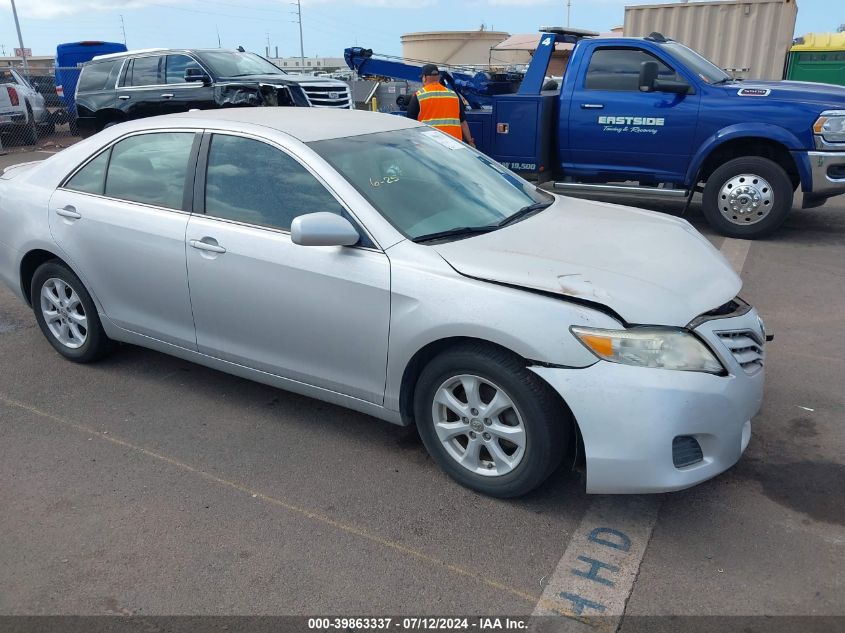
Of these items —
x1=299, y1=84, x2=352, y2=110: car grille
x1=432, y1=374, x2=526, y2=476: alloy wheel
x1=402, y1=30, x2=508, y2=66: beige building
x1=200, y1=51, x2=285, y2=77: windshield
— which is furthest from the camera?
x1=402, y1=30, x2=508, y2=66: beige building

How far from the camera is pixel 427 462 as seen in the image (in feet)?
11.9

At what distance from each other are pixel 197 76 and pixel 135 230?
874 cm

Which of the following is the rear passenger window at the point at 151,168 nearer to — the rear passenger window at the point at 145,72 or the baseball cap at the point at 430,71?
the baseball cap at the point at 430,71

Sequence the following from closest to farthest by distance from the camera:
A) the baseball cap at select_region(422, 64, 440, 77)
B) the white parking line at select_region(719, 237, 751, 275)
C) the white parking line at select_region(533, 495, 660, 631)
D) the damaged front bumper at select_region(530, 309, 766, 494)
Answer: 1. the white parking line at select_region(533, 495, 660, 631)
2. the damaged front bumper at select_region(530, 309, 766, 494)
3. the white parking line at select_region(719, 237, 751, 275)
4. the baseball cap at select_region(422, 64, 440, 77)

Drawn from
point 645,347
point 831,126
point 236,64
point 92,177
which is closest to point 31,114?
point 236,64

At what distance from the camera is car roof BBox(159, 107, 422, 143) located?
3852 millimetres

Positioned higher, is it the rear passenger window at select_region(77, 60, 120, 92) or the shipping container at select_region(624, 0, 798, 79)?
the shipping container at select_region(624, 0, 798, 79)

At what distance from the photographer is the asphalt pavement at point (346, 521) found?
2.71 meters

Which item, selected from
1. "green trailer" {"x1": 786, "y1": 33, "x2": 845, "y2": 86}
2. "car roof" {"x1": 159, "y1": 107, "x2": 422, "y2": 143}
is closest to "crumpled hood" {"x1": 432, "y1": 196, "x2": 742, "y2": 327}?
"car roof" {"x1": 159, "y1": 107, "x2": 422, "y2": 143}

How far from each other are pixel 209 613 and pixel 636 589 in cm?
158

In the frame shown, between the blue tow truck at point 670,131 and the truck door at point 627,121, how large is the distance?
0.01 meters

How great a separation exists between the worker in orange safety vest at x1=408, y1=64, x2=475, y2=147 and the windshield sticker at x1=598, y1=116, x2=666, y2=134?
1712 mm

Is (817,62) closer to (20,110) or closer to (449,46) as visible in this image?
(20,110)

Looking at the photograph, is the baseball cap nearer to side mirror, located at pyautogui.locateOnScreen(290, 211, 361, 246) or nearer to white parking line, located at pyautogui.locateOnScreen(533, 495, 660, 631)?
side mirror, located at pyautogui.locateOnScreen(290, 211, 361, 246)
